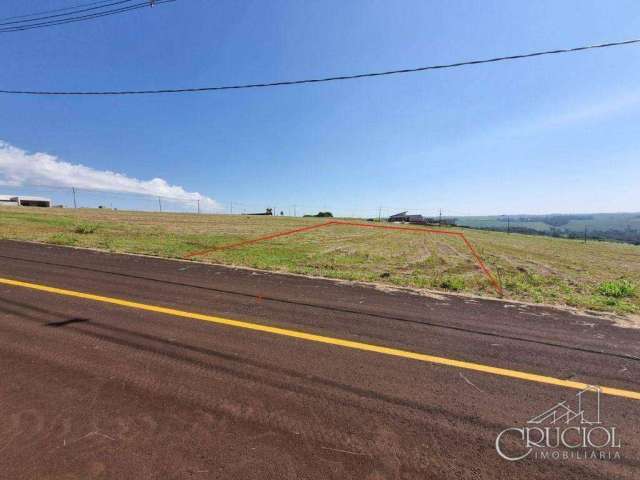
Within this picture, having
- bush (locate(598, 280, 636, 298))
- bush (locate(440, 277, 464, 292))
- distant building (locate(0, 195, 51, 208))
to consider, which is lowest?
bush (locate(598, 280, 636, 298))

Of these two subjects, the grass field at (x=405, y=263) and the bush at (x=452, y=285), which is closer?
the bush at (x=452, y=285)

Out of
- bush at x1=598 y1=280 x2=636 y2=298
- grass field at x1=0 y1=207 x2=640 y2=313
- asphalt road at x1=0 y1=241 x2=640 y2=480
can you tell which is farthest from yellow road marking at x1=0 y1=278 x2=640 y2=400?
bush at x1=598 y1=280 x2=636 y2=298

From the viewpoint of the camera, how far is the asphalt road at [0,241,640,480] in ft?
6.81

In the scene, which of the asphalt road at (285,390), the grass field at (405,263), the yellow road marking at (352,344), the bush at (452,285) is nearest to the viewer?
the asphalt road at (285,390)

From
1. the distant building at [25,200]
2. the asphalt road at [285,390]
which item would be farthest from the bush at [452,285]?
the distant building at [25,200]

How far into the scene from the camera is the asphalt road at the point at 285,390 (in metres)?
2.07

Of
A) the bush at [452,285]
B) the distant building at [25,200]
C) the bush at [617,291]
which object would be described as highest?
the distant building at [25,200]

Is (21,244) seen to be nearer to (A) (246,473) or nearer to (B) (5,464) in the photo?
(B) (5,464)

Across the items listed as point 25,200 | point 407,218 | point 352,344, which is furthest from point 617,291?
point 25,200

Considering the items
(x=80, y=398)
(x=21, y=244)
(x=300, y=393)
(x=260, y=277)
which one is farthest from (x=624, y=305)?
(x=21, y=244)

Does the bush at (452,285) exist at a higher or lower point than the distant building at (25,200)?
lower

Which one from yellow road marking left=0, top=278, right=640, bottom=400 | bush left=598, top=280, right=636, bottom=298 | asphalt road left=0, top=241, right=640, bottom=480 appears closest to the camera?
asphalt road left=0, top=241, right=640, bottom=480

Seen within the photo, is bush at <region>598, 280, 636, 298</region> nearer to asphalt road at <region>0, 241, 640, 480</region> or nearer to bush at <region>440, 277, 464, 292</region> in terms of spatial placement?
bush at <region>440, 277, 464, 292</region>

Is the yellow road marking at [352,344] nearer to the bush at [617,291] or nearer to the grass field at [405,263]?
the grass field at [405,263]
